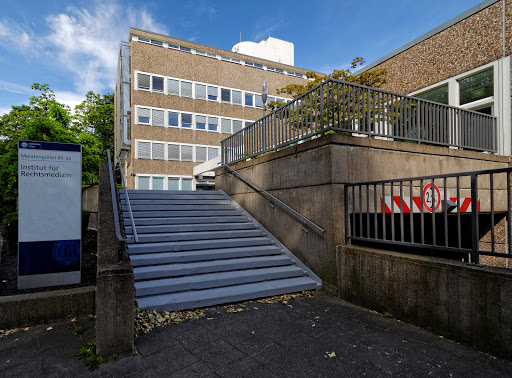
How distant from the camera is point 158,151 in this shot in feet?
74.8

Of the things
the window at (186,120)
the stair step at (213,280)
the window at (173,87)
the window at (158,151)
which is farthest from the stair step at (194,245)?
the window at (173,87)

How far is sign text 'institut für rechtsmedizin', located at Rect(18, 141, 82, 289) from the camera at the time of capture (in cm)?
510

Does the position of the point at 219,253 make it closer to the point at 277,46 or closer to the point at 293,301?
the point at 293,301

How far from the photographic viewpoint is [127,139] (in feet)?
77.0

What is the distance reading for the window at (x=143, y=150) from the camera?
872 inches

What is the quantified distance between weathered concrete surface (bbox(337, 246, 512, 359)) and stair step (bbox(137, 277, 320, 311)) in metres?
0.97

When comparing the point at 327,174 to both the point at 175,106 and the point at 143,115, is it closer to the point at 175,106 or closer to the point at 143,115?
the point at 143,115

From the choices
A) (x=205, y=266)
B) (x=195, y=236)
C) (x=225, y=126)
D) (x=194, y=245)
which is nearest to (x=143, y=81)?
(x=225, y=126)

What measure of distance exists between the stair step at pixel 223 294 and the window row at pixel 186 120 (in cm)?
2015

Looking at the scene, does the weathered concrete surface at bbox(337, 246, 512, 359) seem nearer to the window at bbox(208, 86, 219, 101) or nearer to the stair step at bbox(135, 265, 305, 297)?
the stair step at bbox(135, 265, 305, 297)

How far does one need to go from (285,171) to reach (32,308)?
4.96 meters

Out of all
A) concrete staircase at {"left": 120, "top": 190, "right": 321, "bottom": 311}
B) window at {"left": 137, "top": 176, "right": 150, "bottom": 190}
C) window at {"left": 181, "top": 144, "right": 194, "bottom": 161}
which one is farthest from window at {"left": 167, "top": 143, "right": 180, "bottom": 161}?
concrete staircase at {"left": 120, "top": 190, "right": 321, "bottom": 311}

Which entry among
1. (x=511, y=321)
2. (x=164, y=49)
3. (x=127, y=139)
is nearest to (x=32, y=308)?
(x=511, y=321)

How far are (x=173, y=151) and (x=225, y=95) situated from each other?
696 centimetres
